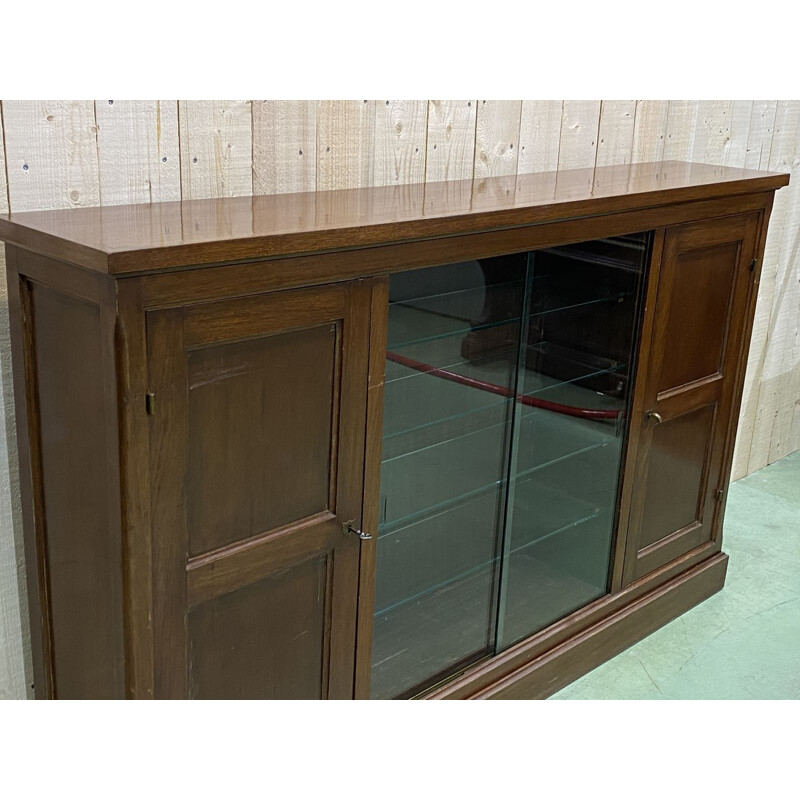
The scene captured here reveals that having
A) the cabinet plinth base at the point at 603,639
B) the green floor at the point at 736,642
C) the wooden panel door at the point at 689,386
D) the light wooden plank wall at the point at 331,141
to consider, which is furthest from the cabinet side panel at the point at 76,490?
the wooden panel door at the point at 689,386

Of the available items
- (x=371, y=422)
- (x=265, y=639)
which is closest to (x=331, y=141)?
(x=371, y=422)

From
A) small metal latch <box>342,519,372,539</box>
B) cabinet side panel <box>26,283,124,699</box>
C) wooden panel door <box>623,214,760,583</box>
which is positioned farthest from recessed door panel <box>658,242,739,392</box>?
cabinet side panel <box>26,283,124,699</box>

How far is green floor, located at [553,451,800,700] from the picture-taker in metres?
2.72

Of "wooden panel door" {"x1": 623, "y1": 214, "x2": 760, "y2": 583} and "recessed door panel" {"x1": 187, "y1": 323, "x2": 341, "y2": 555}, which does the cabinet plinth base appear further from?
"recessed door panel" {"x1": 187, "y1": 323, "x2": 341, "y2": 555}

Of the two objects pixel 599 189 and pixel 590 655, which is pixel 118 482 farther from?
pixel 590 655

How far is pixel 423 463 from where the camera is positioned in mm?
2283

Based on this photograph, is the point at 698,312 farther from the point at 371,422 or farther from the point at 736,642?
the point at 371,422

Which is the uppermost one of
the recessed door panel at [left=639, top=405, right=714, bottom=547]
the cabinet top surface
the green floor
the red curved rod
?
the cabinet top surface

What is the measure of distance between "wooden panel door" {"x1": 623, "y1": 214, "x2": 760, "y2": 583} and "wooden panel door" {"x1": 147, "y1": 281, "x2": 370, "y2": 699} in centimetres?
111

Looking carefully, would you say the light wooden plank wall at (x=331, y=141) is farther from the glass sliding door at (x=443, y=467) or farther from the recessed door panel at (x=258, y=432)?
the glass sliding door at (x=443, y=467)

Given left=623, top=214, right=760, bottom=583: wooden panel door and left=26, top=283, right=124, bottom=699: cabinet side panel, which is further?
left=623, top=214, right=760, bottom=583: wooden panel door

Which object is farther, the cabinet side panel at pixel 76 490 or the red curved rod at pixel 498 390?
the red curved rod at pixel 498 390

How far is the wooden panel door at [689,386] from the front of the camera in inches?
106

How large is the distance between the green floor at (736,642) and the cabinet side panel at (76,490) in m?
1.35
